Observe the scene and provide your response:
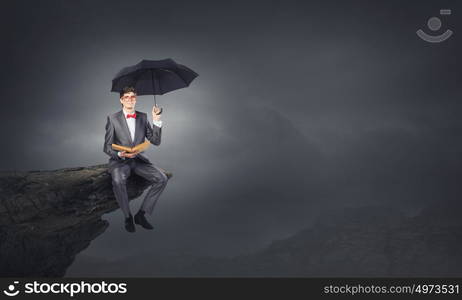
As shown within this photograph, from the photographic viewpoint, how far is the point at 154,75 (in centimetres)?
1202

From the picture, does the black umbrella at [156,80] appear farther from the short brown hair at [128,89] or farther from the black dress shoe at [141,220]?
the black dress shoe at [141,220]

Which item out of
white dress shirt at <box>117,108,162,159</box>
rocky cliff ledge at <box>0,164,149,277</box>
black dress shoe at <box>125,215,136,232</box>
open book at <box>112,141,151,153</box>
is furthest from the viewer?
rocky cliff ledge at <box>0,164,149,277</box>

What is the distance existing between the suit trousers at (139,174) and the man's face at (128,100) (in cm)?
147

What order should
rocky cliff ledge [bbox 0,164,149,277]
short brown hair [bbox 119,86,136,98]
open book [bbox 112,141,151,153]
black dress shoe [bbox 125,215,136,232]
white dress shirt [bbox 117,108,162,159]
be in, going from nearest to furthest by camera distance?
1. black dress shoe [bbox 125,215,136,232]
2. open book [bbox 112,141,151,153]
3. white dress shirt [bbox 117,108,162,159]
4. short brown hair [bbox 119,86,136,98]
5. rocky cliff ledge [bbox 0,164,149,277]

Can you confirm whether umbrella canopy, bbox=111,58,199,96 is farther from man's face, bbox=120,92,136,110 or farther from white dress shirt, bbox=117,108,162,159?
white dress shirt, bbox=117,108,162,159

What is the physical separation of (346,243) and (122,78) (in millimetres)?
200909

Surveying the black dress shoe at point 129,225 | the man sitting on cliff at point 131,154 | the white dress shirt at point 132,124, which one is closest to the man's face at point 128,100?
the man sitting on cliff at point 131,154

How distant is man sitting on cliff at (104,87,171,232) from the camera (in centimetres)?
1148

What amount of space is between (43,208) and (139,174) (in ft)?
14.8

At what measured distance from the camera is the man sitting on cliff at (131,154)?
37.7ft

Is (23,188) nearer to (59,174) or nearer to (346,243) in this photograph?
(59,174)

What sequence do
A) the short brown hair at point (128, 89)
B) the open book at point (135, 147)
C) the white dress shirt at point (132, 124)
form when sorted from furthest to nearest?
1. the short brown hair at point (128, 89)
2. the white dress shirt at point (132, 124)
3. the open book at point (135, 147)

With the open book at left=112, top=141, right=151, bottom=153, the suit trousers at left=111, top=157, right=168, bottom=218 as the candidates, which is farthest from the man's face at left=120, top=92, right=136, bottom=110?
the suit trousers at left=111, top=157, right=168, bottom=218

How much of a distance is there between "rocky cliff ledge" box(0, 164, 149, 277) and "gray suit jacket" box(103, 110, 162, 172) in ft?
6.80
